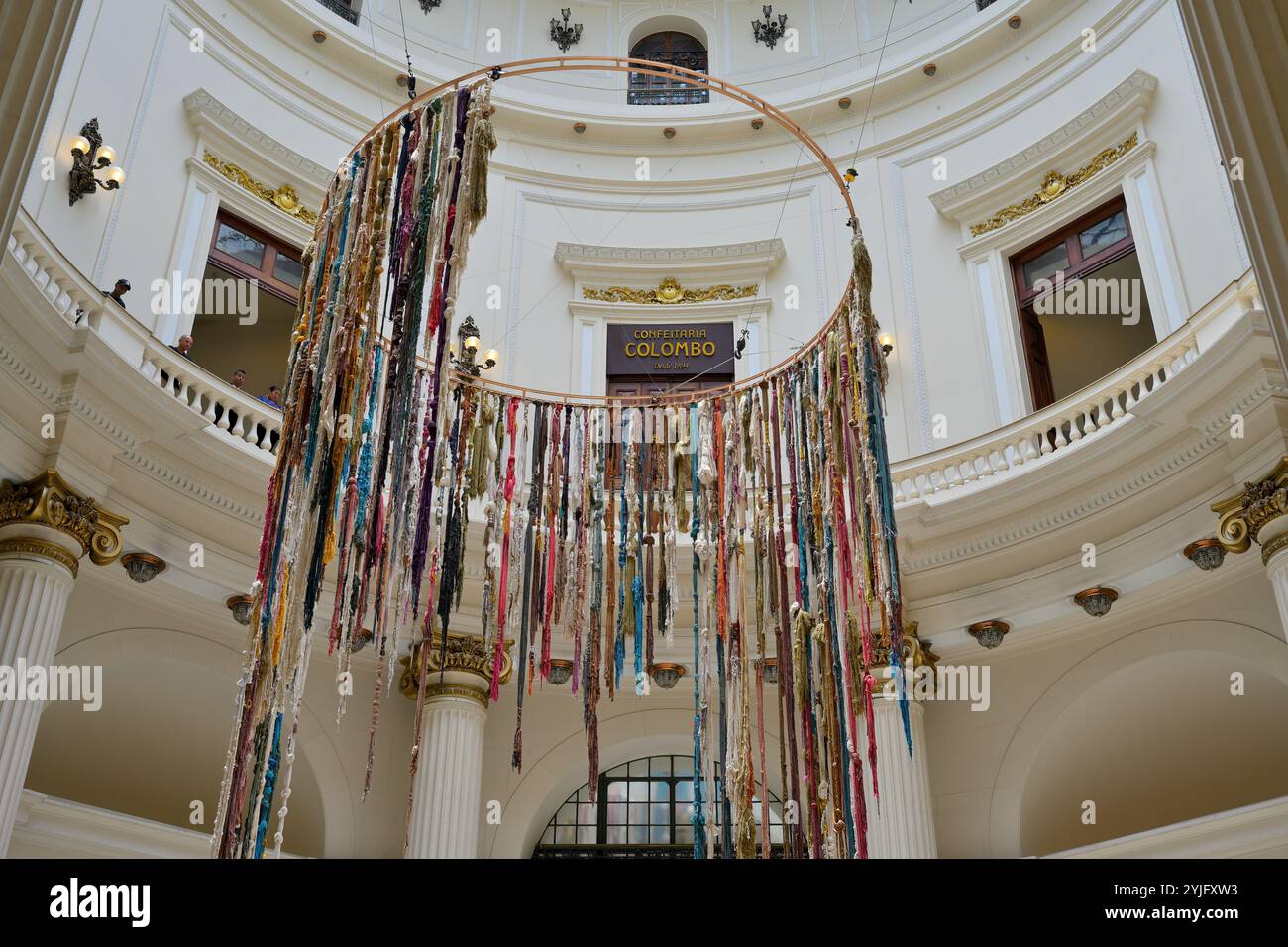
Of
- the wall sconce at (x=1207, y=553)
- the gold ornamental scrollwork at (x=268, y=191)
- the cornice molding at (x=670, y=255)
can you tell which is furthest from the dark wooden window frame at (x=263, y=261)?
the wall sconce at (x=1207, y=553)

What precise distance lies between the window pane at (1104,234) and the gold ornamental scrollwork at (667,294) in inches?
145

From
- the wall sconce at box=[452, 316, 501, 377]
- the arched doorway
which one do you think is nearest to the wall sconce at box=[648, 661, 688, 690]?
the wall sconce at box=[452, 316, 501, 377]

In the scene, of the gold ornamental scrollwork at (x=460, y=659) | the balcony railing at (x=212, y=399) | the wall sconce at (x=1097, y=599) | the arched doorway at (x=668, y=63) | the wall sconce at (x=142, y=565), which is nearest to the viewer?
the wall sconce at (x=142, y=565)

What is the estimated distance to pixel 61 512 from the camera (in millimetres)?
8359

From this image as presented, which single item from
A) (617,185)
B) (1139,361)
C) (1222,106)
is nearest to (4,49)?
(1222,106)

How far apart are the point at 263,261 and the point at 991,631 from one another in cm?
848

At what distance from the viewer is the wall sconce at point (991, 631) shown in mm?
10344

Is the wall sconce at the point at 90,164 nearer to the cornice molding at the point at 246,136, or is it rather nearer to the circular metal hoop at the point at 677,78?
the cornice molding at the point at 246,136

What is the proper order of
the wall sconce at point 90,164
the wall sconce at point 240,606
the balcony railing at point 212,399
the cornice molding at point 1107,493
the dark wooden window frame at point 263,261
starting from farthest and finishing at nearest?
the dark wooden window frame at point 263,261
the wall sconce at point 90,164
the wall sconce at point 240,606
the balcony railing at point 212,399
the cornice molding at point 1107,493

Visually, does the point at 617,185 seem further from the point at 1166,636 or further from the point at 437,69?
the point at 1166,636

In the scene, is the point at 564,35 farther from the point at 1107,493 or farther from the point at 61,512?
the point at 61,512

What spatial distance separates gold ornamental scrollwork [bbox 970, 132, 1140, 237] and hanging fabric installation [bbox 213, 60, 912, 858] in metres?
5.00

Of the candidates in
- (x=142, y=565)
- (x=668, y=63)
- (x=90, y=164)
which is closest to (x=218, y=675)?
(x=142, y=565)

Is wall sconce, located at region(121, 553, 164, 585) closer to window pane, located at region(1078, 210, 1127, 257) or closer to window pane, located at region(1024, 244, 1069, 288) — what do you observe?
window pane, located at region(1024, 244, 1069, 288)
